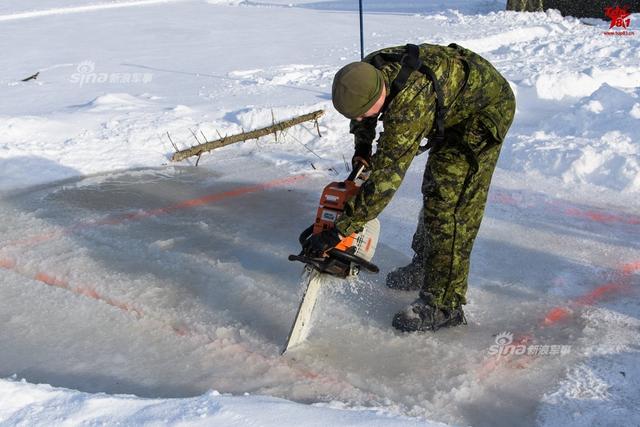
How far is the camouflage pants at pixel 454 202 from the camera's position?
3.40 metres

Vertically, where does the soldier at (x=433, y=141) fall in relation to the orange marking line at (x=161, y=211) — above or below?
above

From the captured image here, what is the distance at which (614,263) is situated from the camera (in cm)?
436

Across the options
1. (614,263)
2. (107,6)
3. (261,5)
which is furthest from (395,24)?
(614,263)

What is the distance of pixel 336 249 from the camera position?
315 centimetres

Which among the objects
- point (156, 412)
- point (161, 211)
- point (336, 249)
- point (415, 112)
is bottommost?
point (161, 211)

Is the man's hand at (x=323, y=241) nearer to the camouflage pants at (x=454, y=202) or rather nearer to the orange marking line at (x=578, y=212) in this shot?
the camouflage pants at (x=454, y=202)

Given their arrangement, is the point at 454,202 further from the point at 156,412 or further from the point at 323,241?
the point at 156,412

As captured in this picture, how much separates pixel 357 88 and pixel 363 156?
2.55ft

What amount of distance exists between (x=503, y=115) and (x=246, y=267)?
194cm

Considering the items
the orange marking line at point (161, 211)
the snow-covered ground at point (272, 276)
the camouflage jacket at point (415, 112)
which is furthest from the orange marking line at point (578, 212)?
the camouflage jacket at point (415, 112)

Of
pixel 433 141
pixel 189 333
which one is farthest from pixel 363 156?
pixel 189 333

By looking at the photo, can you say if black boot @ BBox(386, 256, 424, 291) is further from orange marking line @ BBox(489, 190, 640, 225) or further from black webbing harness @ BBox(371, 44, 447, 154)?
orange marking line @ BBox(489, 190, 640, 225)

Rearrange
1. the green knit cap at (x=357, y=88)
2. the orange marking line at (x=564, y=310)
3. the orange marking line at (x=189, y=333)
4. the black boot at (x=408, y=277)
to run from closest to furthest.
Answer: the green knit cap at (x=357, y=88), the orange marking line at (x=189, y=333), the orange marking line at (x=564, y=310), the black boot at (x=408, y=277)

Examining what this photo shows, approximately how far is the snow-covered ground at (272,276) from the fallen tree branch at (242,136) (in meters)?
0.13
